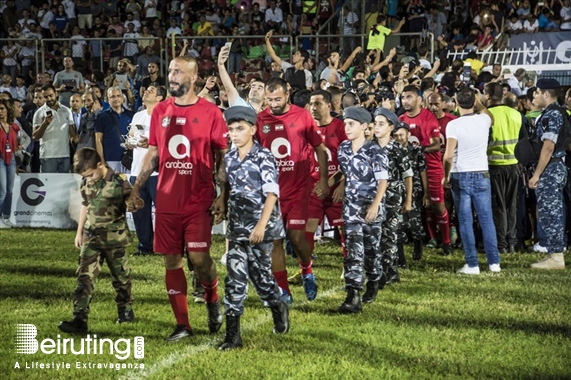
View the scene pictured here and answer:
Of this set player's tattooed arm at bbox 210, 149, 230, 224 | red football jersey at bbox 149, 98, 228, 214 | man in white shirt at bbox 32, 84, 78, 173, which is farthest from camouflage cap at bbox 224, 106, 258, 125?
man in white shirt at bbox 32, 84, 78, 173

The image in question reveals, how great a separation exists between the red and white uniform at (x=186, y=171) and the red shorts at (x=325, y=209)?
2.62 meters

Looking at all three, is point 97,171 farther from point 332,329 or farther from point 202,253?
point 332,329

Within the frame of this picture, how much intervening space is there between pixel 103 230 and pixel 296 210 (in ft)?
6.69

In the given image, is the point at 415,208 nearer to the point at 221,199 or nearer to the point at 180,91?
the point at 221,199

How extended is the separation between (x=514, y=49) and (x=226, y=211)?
1671cm

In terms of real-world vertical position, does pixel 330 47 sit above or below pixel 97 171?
above

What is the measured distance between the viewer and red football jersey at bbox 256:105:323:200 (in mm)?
9750

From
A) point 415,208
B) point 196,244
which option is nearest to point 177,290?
point 196,244

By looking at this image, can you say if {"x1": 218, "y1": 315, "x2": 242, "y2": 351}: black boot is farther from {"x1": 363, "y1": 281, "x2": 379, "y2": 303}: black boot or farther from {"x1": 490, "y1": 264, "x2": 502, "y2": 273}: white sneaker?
{"x1": 490, "y1": 264, "x2": 502, "y2": 273}: white sneaker

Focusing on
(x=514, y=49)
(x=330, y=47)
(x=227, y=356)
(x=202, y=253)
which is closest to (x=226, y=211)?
(x=202, y=253)

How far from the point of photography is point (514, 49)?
2331 centimetres

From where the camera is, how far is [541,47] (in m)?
22.9

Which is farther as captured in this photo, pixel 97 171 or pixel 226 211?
pixel 97 171

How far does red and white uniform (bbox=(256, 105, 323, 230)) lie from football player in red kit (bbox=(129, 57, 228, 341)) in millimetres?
1593
